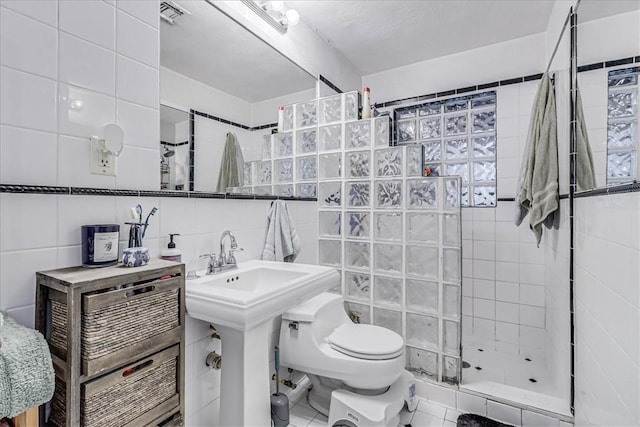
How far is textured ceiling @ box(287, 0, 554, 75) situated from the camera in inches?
77.5

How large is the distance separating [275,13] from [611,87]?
165 centimetres

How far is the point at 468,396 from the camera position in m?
1.68

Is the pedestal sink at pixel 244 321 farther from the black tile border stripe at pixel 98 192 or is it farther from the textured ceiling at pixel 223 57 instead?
the textured ceiling at pixel 223 57

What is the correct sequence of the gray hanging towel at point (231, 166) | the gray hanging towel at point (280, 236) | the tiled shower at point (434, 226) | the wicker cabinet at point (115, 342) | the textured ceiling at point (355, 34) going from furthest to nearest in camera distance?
the tiled shower at point (434, 226) → the gray hanging towel at point (280, 236) → the gray hanging towel at point (231, 166) → the textured ceiling at point (355, 34) → the wicker cabinet at point (115, 342)

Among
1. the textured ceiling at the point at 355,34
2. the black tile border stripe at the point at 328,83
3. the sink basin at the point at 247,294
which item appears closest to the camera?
the sink basin at the point at 247,294

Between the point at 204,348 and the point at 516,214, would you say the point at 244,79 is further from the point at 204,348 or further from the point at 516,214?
the point at 516,214

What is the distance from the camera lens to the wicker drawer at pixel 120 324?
0.75 meters

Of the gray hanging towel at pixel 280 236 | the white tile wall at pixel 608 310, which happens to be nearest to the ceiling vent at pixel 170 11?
the gray hanging towel at pixel 280 236

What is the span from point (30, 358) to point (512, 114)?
9.58 ft

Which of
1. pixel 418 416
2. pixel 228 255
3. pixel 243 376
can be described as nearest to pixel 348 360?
pixel 243 376

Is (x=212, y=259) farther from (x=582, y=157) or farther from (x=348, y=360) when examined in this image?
(x=582, y=157)

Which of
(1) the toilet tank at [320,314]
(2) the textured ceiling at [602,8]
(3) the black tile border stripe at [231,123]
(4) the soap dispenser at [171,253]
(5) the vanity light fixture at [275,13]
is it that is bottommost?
(1) the toilet tank at [320,314]

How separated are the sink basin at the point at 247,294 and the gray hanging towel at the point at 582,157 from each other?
1.12m

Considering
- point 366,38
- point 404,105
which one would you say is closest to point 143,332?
point 366,38
